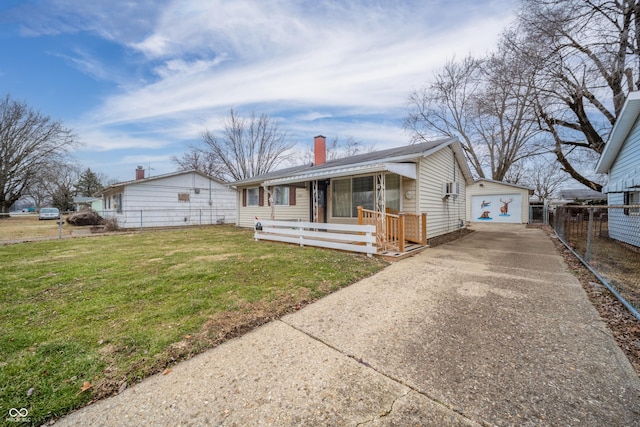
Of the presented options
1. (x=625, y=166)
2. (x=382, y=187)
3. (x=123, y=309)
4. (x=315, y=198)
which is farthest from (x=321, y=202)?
(x=625, y=166)

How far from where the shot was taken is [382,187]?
22.4 ft

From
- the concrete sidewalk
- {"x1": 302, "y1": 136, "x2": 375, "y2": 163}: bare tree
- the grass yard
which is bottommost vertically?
the concrete sidewalk

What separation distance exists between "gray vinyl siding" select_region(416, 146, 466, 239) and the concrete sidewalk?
551 cm

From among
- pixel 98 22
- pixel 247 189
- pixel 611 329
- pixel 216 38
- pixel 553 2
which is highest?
pixel 553 2

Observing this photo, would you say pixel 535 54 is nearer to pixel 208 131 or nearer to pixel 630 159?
pixel 630 159

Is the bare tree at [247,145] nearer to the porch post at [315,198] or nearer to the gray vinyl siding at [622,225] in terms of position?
the porch post at [315,198]

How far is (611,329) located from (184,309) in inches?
197

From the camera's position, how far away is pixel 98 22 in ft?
25.3

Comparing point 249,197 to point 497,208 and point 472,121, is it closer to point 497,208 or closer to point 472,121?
point 497,208

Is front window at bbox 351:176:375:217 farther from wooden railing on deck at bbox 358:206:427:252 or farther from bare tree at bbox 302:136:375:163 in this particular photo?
bare tree at bbox 302:136:375:163

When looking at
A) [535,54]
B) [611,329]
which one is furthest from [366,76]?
[611,329]

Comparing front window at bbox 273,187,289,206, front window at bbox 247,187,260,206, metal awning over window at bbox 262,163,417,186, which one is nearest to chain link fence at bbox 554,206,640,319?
metal awning over window at bbox 262,163,417,186

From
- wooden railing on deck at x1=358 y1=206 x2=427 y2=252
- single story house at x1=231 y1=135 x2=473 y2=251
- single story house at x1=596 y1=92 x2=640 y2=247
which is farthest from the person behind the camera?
single story house at x1=231 y1=135 x2=473 y2=251

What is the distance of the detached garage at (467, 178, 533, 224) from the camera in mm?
17391
